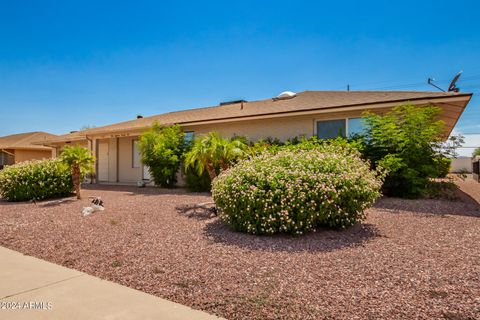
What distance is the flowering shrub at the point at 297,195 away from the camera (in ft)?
17.3

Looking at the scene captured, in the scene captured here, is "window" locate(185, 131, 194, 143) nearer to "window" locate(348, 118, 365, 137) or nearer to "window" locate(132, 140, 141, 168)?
"window" locate(132, 140, 141, 168)

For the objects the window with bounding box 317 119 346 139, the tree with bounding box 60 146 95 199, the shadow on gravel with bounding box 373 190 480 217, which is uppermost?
the window with bounding box 317 119 346 139

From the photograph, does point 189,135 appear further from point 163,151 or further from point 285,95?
point 285,95

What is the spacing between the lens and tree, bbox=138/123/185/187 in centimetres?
1325

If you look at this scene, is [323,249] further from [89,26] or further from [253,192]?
[89,26]

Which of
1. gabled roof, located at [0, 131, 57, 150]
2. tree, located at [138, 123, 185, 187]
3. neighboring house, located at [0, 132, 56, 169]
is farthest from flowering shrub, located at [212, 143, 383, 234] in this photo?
neighboring house, located at [0, 132, 56, 169]

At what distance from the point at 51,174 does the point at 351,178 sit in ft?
35.2

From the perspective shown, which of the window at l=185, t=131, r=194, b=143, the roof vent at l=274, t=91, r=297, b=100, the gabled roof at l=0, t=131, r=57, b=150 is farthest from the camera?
the gabled roof at l=0, t=131, r=57, b=150

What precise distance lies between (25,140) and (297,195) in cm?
3219

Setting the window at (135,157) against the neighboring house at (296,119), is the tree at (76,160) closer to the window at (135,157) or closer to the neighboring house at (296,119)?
the neighboring house at (296,119)

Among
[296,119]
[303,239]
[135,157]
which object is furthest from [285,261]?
[135,157]

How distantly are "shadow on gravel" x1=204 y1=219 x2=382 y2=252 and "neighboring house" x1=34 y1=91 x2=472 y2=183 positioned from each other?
5661 millimetres

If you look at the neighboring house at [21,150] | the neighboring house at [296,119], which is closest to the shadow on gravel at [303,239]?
the neighboring house at [296,119]

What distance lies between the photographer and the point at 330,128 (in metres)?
11.3
